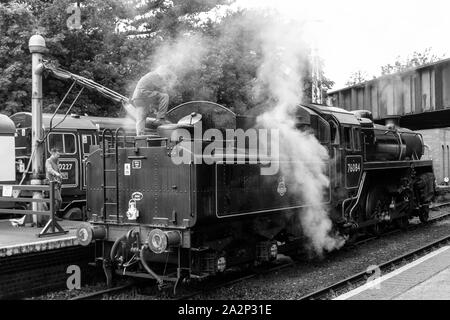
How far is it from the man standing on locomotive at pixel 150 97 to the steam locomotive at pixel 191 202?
282mm

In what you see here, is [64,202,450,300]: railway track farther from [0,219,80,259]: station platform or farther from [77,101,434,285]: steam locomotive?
[0,219,80,259]: station platform

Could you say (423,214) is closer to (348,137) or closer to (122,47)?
(348,137)

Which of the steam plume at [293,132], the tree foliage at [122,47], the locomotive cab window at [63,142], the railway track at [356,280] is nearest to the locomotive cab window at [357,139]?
the steam plume at [293,132]

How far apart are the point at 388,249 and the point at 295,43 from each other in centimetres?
470

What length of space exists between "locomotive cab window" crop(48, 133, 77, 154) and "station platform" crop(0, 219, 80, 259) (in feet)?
10.2

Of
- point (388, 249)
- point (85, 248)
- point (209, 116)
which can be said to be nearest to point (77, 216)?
point (85, 248)

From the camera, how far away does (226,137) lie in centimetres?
778

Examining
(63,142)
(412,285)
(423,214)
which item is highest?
(63,142)

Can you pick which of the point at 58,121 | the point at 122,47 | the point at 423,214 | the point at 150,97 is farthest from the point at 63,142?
the point at 423,214

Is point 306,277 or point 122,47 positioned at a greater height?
point 122,47

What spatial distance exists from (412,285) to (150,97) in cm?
443

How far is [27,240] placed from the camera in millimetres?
8000
